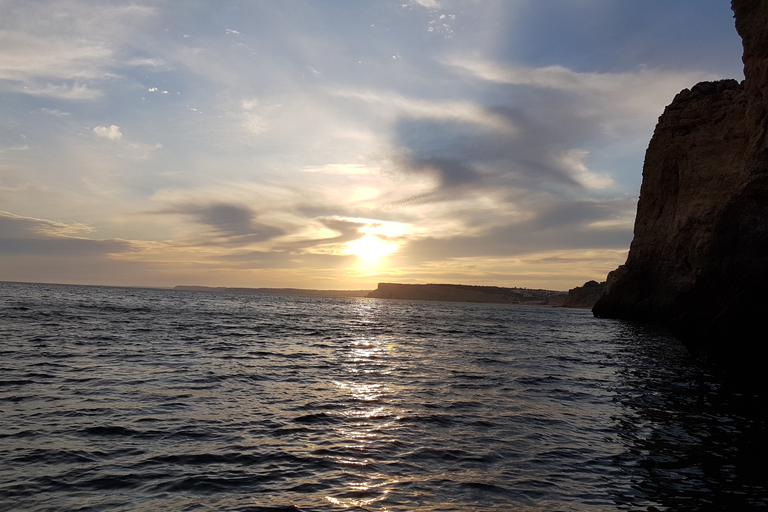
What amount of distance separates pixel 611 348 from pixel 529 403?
716 inches

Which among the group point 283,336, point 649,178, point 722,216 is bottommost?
point 283,336

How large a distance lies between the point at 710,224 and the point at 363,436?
47.6 meters

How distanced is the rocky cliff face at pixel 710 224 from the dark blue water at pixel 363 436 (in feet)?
8.24

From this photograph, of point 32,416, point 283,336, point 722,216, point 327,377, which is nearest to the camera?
point 32,416

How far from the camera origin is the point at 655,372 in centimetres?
1923

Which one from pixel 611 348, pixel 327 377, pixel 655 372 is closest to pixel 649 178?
pixel 611 348

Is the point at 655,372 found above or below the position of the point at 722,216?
below

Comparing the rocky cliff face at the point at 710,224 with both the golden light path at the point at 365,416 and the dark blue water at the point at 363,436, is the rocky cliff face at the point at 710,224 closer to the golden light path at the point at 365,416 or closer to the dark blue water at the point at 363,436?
the dark blue water at the point at 363,436

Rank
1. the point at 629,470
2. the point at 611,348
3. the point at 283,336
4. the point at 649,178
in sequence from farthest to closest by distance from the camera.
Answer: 1. the point at 649,178
2. the point at 283,336
3. the point at 611,348
4. the point at 629,470

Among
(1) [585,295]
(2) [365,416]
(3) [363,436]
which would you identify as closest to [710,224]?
(2) [365,416]

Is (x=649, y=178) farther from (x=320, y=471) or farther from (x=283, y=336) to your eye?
(x=320, y=471)

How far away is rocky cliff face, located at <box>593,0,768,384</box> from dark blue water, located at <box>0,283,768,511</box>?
251 cm

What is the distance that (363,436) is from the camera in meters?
9.74

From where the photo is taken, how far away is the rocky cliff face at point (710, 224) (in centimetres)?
1820
